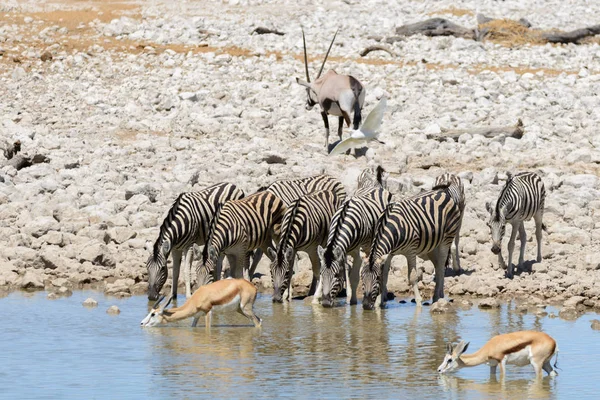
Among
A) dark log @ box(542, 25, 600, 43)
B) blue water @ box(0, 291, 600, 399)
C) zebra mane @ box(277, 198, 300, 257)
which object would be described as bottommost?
blue water @ box(0, 291, 600, 399)

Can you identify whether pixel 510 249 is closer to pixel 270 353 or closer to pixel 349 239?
pixel 349 239

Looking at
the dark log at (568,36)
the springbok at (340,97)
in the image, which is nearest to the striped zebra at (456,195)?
the springbok at (340,97)

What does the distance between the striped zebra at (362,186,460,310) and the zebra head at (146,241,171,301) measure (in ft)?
7.84

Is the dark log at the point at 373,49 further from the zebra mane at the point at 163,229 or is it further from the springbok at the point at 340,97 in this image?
the zebra mane at the point at 163,229

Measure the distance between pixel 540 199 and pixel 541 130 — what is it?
7634 millimetres

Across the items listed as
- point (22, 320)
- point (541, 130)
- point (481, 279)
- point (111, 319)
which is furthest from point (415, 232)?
point (541, 130)

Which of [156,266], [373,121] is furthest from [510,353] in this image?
[373,121]

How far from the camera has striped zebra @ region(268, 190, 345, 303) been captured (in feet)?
45.2

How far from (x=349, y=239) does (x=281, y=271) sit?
900 millimetres

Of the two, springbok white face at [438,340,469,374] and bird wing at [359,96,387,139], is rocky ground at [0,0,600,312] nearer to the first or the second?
bird wing at [359,96,387,139]

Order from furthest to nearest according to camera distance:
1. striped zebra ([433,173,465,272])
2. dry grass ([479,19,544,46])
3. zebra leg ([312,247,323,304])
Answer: dry grass ([479,19,544,46]), striped zebra ([433,173,465,272]), zebra leg ([312,247,323,304])

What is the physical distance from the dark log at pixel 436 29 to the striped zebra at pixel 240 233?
23395 millimetres

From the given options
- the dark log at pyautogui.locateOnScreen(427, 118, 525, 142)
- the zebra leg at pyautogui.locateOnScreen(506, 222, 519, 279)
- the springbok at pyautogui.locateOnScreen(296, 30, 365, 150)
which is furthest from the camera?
the springbok at pyautogui.locateOnScreen(296, 30, 365, 150)

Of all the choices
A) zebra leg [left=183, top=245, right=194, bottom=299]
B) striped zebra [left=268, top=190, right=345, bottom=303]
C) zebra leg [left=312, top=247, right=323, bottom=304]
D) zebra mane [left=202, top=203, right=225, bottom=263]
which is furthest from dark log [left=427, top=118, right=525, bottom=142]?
zebra leg [left=183, top=245, right=194, bottom=299]
